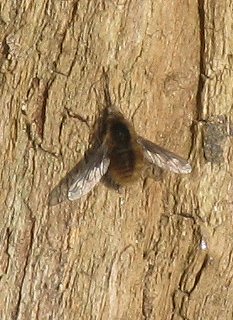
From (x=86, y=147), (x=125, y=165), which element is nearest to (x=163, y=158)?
(x=125, y=165)

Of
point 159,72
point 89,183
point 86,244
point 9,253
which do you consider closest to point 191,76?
point 159,72

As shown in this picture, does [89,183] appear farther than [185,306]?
No

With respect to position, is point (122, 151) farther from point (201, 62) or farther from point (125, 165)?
point (201, 62)

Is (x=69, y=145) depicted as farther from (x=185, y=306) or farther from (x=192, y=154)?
(x=185, y=306)

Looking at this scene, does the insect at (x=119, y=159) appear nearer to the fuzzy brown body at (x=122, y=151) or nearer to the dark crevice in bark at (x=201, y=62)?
the fuzzy brown body at (x=122, y=151)

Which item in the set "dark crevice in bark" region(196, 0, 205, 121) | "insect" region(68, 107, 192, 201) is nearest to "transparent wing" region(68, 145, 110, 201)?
"insect" region(68, 107, 192, 201)

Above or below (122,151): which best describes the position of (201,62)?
above

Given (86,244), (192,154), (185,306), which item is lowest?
(185,306)

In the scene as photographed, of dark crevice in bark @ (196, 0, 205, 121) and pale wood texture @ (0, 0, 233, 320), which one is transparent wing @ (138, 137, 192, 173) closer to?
pale wood texture @ (0, 0, 233, 320)
